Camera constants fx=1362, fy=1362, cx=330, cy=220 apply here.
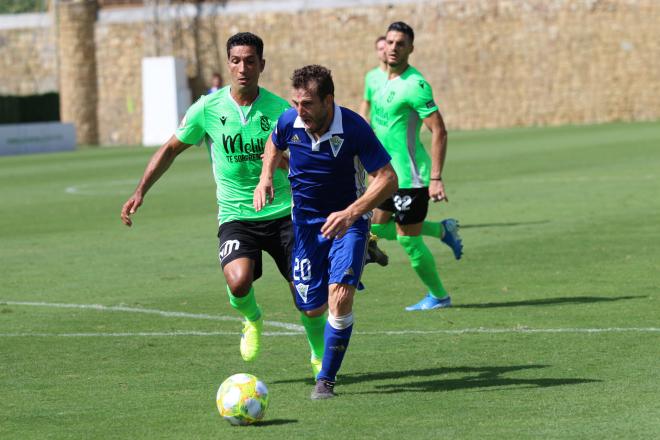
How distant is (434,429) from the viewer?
21.7ft

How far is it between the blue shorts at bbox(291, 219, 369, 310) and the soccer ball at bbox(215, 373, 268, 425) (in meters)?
0.89

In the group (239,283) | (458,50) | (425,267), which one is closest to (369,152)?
(239,283)

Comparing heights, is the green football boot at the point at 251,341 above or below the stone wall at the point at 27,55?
above

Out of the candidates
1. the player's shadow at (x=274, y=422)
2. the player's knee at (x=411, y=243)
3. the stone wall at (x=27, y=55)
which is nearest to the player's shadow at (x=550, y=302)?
the player's knee at (x=411, y=243)

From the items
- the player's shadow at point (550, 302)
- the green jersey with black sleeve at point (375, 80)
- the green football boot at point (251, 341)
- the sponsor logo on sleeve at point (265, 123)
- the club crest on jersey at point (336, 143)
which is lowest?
the player's shadow at point (550, 302)

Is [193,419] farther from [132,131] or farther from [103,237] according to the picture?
[132,131]

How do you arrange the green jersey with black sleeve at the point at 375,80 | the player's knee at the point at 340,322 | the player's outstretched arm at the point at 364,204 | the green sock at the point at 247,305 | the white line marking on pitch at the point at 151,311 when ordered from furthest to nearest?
the green jersey with black sleeve at the point at 375,80 < the white line marking on pitch at the point at 151,311 < the green sock at the point at 247,305 < the player's knee at the point at 340,322 < the player's outstretched arm at the point at 364,204

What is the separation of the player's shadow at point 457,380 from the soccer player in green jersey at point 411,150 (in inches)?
107

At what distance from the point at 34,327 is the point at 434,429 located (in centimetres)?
474

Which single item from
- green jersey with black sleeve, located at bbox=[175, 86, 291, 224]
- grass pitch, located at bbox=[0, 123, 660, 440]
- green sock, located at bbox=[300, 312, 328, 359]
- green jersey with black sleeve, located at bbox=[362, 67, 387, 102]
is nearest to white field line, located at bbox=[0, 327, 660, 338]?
grass pitch, located at bbox=[0, 123, 660, 440]

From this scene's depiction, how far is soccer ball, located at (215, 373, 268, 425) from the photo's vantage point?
6.83 meters

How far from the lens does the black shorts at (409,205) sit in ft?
37.0

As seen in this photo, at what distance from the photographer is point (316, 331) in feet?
26.9

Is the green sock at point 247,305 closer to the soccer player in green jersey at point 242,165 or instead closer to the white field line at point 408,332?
the soccer player in green jersey at point 242,165
